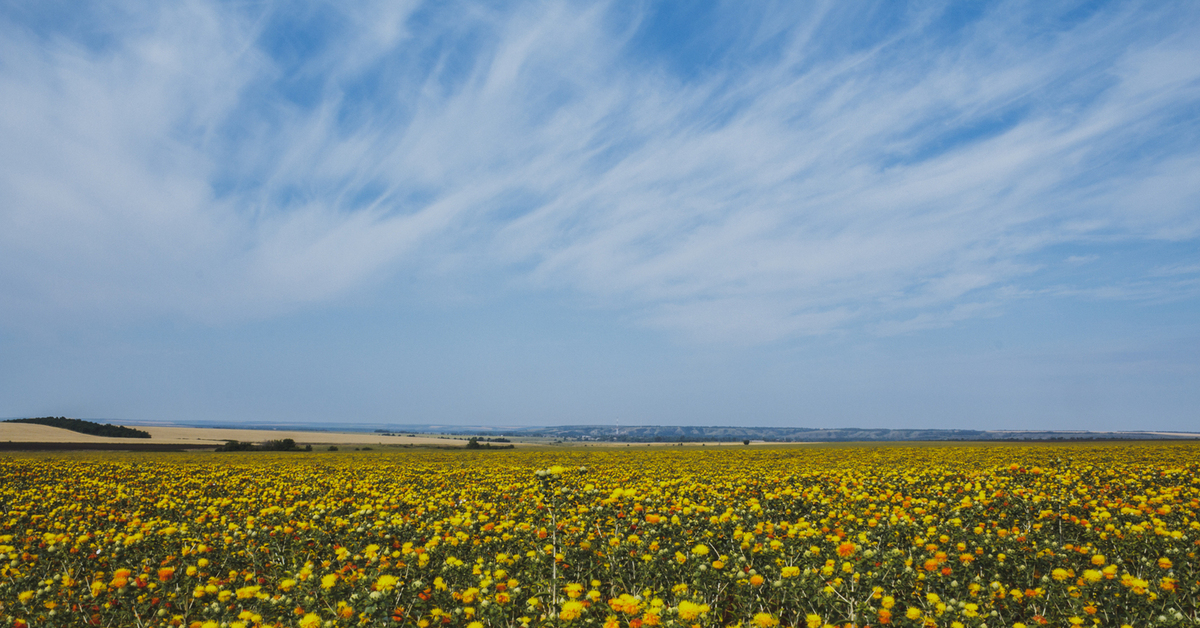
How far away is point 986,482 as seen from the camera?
11.4 meters

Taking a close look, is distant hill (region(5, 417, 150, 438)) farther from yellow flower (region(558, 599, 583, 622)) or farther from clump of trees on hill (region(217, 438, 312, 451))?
yellow flower (region(558, 599, 583, 622))

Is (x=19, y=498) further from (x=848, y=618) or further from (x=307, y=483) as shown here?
(x=848, y=618)

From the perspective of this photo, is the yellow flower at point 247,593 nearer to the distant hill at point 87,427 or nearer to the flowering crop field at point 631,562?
the flowering crop field at point 631,562

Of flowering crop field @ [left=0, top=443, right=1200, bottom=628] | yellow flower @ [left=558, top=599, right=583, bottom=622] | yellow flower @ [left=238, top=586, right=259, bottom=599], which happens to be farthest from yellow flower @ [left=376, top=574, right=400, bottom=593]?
yellow flower @ [left=238, top=586, right=259, bottom=599]

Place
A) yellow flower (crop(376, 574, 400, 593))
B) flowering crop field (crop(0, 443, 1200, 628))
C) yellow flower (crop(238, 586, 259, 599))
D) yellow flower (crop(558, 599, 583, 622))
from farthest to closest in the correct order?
yellow flower (crop(238, 586, 259, 599)) < flowering crop field (crop(0, 443, 1200, 628)) < yellow flower (crop(376, 574, 400, 593)) < yellow flower (crop(558, 599, 583, 622))

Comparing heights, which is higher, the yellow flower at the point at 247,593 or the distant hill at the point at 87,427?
the yellow flower at the point at 247,593

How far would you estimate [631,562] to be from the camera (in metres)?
6.58

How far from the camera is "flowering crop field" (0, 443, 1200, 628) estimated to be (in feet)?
15.9

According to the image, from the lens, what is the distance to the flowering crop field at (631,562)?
4.84m

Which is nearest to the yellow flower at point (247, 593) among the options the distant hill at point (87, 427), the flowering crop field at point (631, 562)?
the flowering crop field at point (631, 562)

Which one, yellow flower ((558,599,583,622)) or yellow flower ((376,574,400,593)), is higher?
yellow flower ((376,574,400,593))

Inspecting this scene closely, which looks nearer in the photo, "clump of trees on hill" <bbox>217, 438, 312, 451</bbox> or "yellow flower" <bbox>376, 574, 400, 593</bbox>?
"yellow flower" <bbox>376, 574, 400, 593</bbox>

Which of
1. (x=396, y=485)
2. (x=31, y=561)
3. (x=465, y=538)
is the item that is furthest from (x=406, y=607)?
(x=396, y=485)

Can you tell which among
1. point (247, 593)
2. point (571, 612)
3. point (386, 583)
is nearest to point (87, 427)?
point (247, 593)
